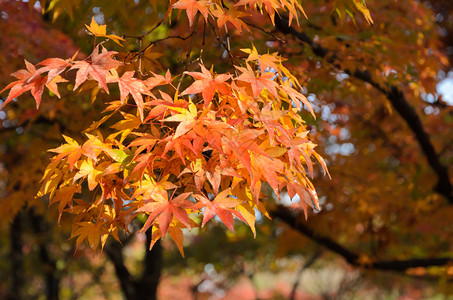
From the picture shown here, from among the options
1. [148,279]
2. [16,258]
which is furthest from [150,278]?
[16,258]

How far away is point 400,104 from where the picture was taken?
4.06 meters

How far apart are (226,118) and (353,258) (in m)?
4.41

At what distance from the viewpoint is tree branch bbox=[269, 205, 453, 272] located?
192 inches

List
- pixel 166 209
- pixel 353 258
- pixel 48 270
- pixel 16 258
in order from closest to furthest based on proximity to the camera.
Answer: pixel 166 209 < pixel 353 258 < pixel 48 270 < pixel 16 258

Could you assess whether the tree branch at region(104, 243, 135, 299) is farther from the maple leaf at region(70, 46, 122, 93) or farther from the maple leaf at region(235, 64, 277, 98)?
the maple leaf at region(235, 64, 277, 98)

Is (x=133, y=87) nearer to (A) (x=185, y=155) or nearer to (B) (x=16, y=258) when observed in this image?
(A) (x=185, y=155)

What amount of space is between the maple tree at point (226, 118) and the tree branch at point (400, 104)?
0.05 feet

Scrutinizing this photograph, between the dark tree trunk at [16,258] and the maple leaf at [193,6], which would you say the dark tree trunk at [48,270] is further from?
the maple leaf at [193,6]

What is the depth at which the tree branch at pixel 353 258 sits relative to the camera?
4.87 m

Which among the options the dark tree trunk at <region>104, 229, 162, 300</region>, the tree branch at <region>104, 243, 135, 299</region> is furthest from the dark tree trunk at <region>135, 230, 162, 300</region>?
the tree branch at <region>104, 243, 135, 299</region>

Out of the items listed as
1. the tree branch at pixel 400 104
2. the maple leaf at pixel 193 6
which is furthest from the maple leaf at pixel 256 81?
the tree branch at pixel 400 104

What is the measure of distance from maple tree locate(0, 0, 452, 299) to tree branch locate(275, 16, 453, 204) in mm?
15

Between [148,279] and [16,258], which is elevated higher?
[148,279]

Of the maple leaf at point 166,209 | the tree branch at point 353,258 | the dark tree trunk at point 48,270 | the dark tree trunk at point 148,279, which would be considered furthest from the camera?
the dark tree trunk at point 48,270
